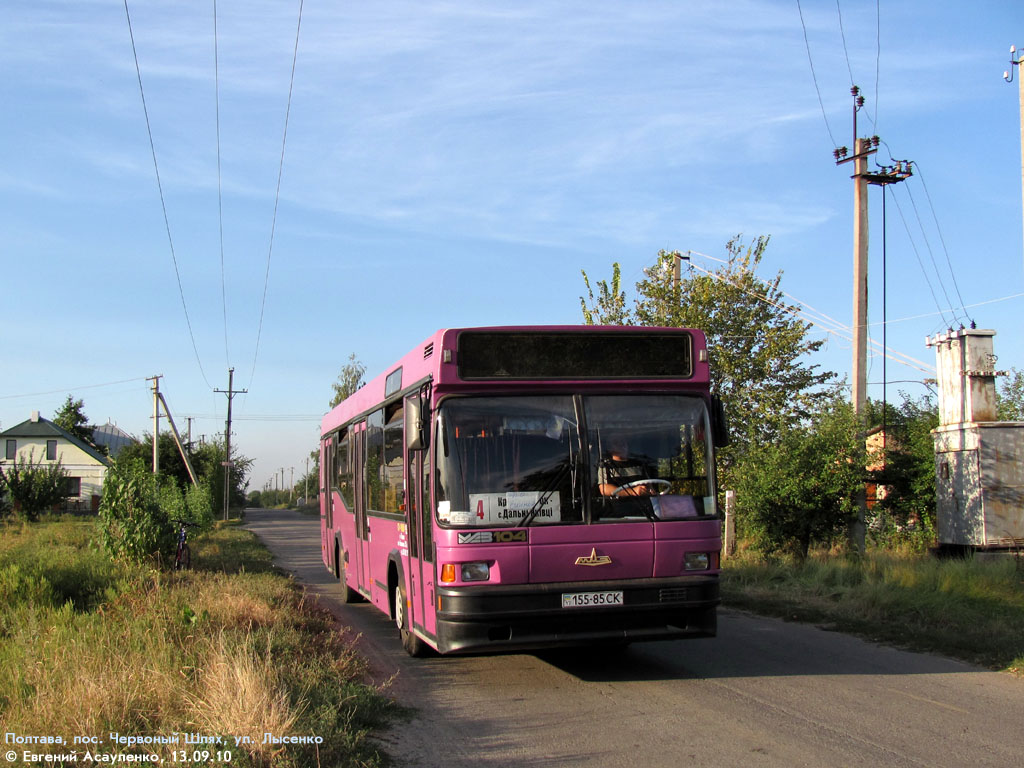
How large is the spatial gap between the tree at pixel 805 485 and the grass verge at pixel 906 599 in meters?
0.96

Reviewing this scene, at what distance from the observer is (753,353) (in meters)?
23.2

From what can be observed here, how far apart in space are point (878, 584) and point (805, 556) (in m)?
4.71

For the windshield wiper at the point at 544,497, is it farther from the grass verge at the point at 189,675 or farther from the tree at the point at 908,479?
the tree at the point at 908,479

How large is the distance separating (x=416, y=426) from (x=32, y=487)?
4216 cm

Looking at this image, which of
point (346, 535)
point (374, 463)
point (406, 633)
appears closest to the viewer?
point (406, 633)

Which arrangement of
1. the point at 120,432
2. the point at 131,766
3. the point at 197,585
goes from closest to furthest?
the point at 131,766, the point at 197,585, the point at 120,432

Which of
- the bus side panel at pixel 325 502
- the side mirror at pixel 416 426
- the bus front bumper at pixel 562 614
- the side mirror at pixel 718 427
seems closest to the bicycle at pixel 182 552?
the bus side panel at pixel 325 502

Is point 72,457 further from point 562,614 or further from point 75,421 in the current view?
point 562,614

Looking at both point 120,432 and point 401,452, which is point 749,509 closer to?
point 401,452

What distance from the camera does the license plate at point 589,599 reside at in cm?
743

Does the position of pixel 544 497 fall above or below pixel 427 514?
above

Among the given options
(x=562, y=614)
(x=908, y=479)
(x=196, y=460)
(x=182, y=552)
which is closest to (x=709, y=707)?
(x=562, y=614)

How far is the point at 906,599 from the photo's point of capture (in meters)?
11.9

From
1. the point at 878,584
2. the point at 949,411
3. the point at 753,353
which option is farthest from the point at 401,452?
the point at 753,353
